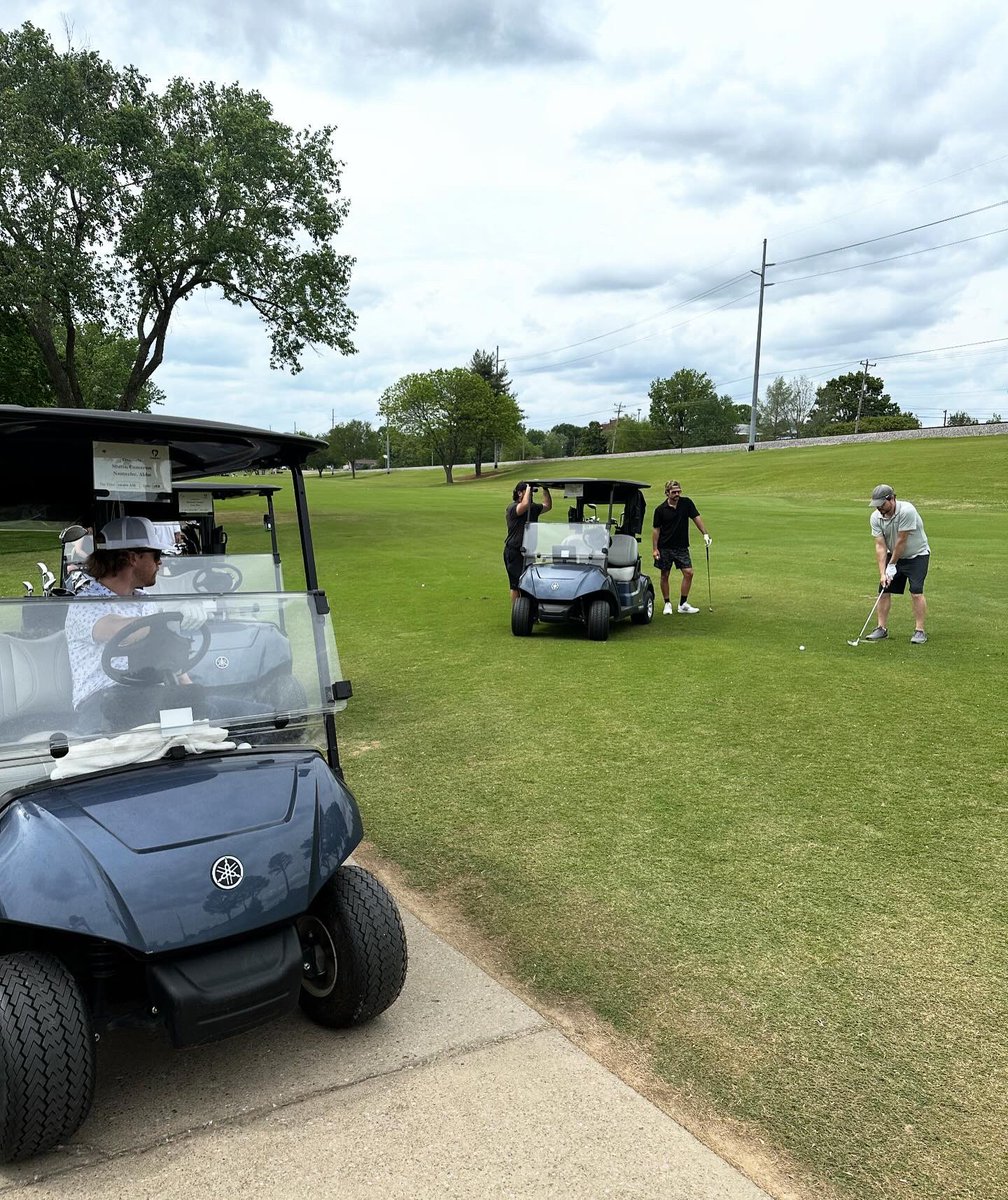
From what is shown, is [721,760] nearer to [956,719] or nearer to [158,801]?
[956,719]

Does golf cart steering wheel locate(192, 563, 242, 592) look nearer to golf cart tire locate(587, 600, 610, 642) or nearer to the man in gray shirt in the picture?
golf cart tire locate(587, 600, 610, 642)

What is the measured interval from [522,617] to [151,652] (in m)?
6.64

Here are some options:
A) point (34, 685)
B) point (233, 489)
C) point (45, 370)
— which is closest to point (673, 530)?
point (233, 489)

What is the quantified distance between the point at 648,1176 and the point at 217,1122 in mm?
1152

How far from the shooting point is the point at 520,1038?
2.81 meters

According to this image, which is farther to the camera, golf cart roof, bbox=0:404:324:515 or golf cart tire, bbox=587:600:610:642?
golf cart tire, bbox=587:600:610:642

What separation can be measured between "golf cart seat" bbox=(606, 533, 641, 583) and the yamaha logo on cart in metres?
7.44

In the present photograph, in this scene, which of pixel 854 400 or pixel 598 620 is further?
pixel 854 400

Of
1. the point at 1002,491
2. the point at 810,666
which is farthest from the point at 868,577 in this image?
the point at 1002,491

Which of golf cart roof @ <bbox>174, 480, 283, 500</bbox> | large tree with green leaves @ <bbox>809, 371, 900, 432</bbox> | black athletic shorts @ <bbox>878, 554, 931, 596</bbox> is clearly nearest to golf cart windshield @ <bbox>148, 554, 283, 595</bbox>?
golf cart roof @ <bbox>174, 480, 283, 500</bbox>

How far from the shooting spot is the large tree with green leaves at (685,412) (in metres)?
104

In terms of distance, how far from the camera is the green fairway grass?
2611 mm

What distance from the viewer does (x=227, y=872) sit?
2.39 metres

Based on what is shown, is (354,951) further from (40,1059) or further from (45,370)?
(45,370)
